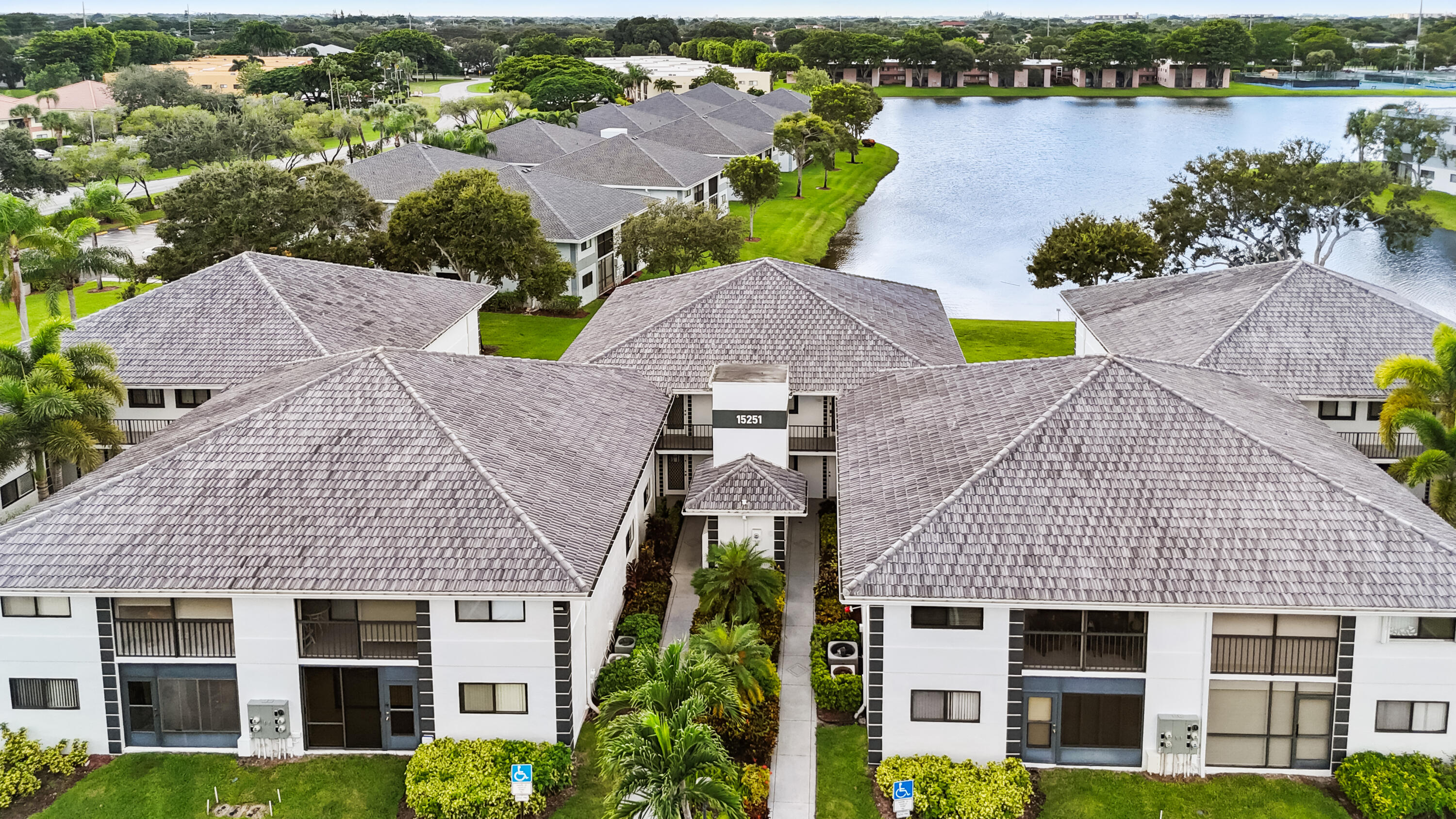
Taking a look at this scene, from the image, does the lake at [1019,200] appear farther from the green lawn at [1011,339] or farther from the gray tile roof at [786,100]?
the gray tile roof at [786,100]

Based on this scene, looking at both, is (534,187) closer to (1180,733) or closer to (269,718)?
(269,718)

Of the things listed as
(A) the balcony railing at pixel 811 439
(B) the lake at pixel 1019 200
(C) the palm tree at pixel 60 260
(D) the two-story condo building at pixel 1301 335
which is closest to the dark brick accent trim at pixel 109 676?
(A) the balcony railing at pixel 811 439

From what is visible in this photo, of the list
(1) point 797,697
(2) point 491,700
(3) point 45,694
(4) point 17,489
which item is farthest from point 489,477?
(4) point 17,489

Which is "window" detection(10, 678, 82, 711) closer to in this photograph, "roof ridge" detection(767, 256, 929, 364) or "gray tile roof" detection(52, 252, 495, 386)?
"gray tile roof" detection(52, 252, 495, 386)

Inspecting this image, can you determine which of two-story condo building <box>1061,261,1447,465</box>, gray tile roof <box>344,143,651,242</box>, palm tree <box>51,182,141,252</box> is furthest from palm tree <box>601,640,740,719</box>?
palm tree <box>51,182,141,252</box>

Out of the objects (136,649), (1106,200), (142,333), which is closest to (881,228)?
(1106,200)
